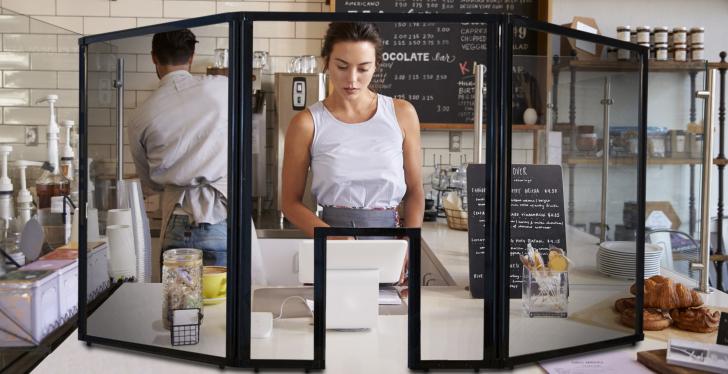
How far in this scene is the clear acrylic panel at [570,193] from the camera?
3.71 ft

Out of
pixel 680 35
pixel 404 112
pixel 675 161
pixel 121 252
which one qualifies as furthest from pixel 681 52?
pixel 121 252

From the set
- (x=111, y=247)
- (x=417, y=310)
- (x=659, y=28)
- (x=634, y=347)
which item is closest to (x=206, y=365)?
(x=111, y=247)

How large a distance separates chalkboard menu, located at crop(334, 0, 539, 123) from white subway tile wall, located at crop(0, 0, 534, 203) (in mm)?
52

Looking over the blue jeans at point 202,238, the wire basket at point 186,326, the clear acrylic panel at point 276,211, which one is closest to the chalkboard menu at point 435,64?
the clear acrylic panel at point 276,211

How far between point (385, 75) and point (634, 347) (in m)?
0.73

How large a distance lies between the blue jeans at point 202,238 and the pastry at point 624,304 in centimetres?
72

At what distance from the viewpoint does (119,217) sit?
1.16m

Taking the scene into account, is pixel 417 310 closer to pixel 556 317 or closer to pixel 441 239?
pixel 441 239

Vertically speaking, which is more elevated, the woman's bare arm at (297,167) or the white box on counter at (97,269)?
the woman's bare arm at (297,167)

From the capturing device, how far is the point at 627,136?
1252 millimetres

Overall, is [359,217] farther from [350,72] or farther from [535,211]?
[535,211]

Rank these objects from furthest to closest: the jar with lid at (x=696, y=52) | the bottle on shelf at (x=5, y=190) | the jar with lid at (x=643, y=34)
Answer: the jar with lid at (x=696, y=52) < the jar with lid at (x=643, y=34) < the bottle on shelf at (x=5, y=190)

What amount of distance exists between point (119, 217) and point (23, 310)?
324 millimetres

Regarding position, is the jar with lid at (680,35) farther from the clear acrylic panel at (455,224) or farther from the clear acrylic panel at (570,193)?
the clear acrylic panel at (455,224)
